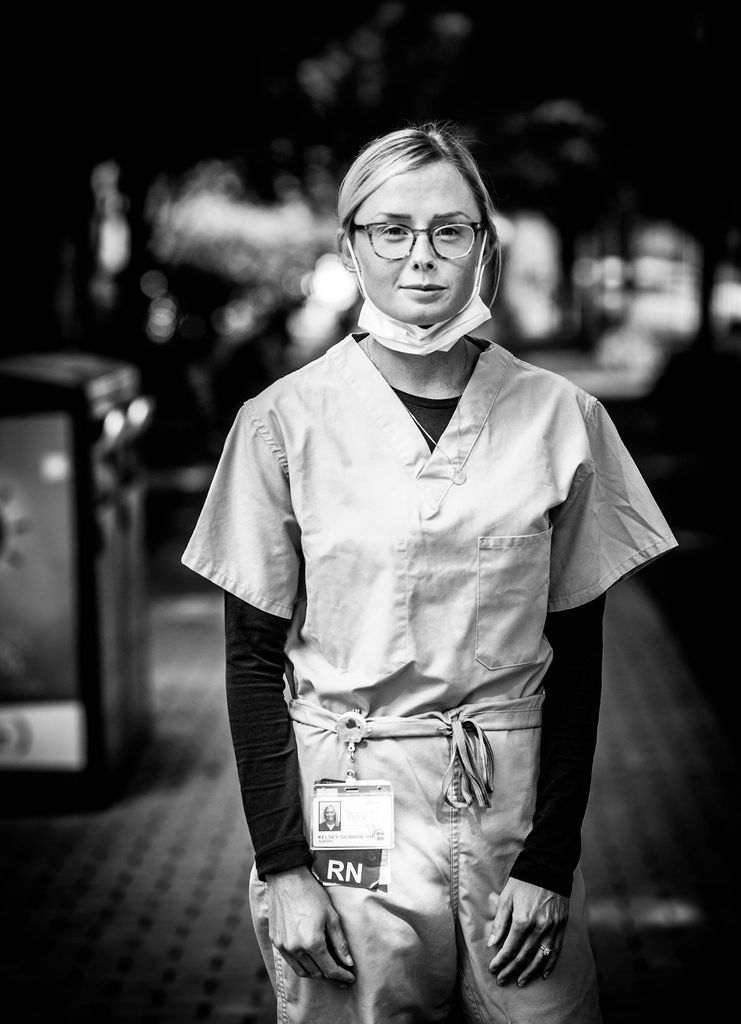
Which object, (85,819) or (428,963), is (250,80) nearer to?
(85,819)

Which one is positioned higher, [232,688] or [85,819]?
[232,688]

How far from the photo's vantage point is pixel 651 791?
554 cm

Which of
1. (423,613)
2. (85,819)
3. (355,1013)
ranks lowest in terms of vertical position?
(85,819)

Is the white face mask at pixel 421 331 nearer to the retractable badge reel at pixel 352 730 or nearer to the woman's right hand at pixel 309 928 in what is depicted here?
the retractable badge reel at pixel 352 730

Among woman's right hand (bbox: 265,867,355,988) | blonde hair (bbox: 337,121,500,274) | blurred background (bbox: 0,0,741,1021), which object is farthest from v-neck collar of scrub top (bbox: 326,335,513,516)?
blurred background (bbox: 0,0,741,1021)

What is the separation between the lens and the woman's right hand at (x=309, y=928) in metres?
2.05

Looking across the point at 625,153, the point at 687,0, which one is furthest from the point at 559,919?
the point at 625,153

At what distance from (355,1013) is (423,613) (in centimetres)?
66

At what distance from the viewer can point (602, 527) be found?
2.20m

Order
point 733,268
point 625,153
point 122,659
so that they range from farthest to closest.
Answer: point 733,268 < point 625,153 < point 122,659

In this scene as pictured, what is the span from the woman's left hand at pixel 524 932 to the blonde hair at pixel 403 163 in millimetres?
1073

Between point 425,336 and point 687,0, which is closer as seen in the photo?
point 425,336

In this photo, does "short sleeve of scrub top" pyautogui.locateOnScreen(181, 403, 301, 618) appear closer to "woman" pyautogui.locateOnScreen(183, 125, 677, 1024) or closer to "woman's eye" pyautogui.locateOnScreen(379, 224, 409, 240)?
"woman" pyautogui.locateOnScreen(183, 125, 677, 1024)

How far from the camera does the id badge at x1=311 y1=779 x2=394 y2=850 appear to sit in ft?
6.83
